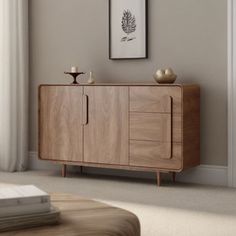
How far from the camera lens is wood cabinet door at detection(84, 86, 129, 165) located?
4.88 m

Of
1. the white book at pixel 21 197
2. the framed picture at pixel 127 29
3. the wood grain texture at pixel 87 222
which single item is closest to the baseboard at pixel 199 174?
the framed picture at pixel 127 29

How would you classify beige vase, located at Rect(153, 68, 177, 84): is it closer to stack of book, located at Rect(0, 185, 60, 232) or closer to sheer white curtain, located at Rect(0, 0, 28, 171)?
sheer white curtain, located at Rect(0, 0, 28, 171)

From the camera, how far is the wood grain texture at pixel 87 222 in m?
1.86

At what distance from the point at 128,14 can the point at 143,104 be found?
2.87 feet

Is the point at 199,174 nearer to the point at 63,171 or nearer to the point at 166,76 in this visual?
the point at 166,76

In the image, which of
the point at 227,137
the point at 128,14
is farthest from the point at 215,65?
the point at 128,14

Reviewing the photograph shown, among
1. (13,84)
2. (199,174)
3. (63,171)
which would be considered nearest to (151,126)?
(199,174)

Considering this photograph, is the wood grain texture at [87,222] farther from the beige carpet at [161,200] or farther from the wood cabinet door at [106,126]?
the wood cabinet door at [106,126]

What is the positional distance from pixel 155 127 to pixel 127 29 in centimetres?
97

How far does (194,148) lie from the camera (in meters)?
4.81

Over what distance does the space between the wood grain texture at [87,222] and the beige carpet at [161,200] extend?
1.21m

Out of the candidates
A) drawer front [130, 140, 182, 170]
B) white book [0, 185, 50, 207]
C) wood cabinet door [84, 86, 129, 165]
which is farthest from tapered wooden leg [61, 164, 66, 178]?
white book [0, 185, 50, 207]

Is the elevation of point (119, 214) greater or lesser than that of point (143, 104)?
lesser

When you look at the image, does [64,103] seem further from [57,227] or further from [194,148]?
[57,227]
